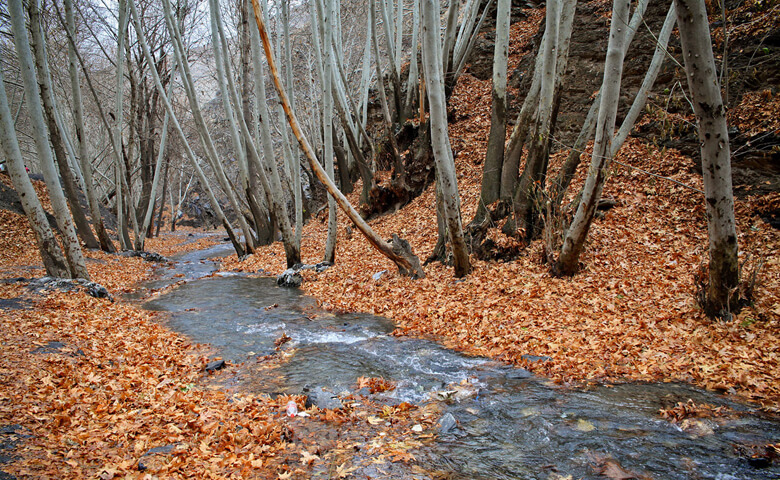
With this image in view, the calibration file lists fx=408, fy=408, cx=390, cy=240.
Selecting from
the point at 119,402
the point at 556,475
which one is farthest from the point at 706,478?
the point at 119,402

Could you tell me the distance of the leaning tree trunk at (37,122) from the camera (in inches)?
287

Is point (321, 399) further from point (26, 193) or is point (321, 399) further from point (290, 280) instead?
point (26, 193)

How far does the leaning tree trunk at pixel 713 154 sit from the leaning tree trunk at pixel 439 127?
3.38 metres

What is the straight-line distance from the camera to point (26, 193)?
7488 millimetres

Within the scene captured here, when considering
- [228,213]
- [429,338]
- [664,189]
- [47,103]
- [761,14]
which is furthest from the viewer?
[228,213]

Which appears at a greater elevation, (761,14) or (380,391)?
(761,14)

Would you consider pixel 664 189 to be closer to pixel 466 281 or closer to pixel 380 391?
pixel 466 281

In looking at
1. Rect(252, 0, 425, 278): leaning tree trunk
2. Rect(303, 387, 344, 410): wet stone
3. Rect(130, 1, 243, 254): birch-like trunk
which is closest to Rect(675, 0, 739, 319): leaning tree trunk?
Rect(303, 387, 344, 410): wet stone

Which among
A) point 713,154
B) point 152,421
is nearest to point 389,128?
point 713,154

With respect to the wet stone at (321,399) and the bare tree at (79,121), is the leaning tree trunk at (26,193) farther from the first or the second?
Result: the wet stone at (321,399)

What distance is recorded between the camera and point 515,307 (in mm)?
6309

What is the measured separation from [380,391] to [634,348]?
2.97 meters

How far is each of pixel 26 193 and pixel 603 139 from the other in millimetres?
9847

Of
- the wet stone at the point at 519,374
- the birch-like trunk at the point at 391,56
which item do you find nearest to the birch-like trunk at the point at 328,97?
the birch-like trunk at the point at 391,56
